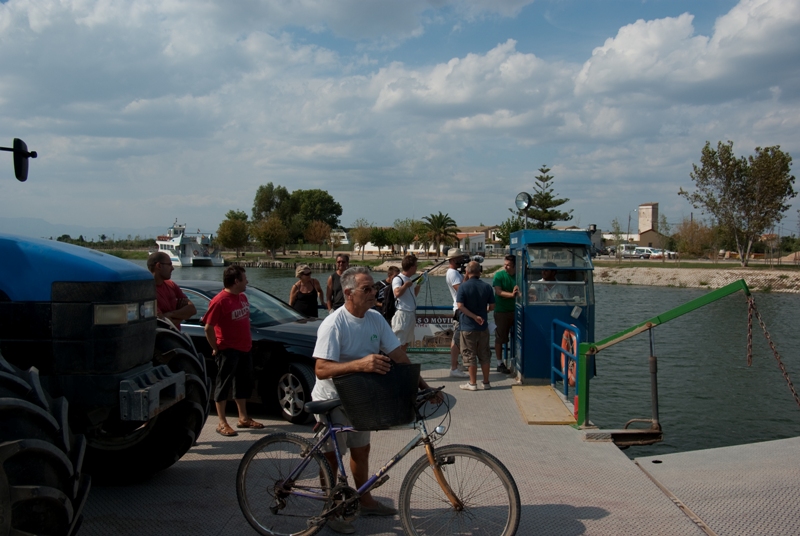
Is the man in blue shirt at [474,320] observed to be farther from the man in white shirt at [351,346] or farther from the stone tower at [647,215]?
the stone tower at [647,215]

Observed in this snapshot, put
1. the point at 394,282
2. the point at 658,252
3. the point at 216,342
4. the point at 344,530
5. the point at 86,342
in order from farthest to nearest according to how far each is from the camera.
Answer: the point at 658,252 → the point at 394,282 → the point at 216,342 → the point at 344,530 → the point at 86,342

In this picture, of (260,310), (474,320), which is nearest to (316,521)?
(260,310)

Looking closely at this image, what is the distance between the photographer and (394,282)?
378 inches

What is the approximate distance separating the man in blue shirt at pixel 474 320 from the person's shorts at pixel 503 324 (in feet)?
4.19

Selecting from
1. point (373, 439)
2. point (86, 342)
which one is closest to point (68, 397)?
point (86, 342)

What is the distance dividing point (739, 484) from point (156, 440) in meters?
4.90

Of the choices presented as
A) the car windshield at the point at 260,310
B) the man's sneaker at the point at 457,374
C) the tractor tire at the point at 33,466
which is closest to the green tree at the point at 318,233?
the man's sneaker at the point at 457,374

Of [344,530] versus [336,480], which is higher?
[336,480]

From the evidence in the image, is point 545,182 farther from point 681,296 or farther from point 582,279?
point 582,279

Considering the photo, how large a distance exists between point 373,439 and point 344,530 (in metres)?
2.39

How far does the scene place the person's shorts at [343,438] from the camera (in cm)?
423

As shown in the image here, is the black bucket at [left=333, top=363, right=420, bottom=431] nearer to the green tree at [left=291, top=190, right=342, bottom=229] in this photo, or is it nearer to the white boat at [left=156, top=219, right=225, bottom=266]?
the white boat at [left=156, top=219, right=225, bottom=266]

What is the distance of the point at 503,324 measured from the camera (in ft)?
34.7

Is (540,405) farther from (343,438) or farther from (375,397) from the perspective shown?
(375,397)
